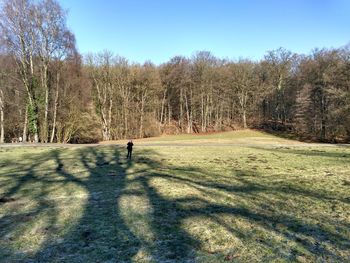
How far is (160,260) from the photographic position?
6.09 meters

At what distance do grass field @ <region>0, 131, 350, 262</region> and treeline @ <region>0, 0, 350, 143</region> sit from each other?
3056 centimetres

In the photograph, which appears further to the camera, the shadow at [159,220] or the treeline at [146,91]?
the treeline at [146,91]

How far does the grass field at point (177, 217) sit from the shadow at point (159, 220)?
2 centimetres

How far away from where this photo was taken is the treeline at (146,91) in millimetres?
42125

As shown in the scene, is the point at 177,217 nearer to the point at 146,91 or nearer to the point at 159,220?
the point at 159,220

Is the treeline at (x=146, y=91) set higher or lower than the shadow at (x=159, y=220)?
higher

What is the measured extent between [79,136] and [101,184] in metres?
40.7

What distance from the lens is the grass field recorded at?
254 inches

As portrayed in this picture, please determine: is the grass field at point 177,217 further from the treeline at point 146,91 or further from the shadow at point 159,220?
the treeline at point 146,91

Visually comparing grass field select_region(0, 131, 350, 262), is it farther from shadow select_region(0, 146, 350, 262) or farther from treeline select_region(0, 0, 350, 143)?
treeline select_region(0, 0, 350, 143)

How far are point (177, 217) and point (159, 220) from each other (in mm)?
480

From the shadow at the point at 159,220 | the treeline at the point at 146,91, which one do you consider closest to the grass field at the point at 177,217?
the shadow at the point at 159,220

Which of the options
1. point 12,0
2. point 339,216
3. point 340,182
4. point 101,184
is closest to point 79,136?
point 12,0

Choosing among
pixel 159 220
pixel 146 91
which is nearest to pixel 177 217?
pixel 159 220
